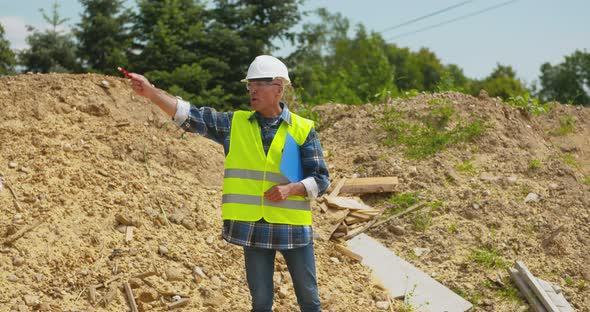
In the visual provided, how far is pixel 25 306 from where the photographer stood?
4.77 metres

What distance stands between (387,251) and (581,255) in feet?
6.70

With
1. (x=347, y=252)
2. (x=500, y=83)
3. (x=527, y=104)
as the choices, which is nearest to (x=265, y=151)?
(x=347, y=252)

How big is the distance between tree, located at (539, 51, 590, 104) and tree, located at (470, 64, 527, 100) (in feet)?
5.92

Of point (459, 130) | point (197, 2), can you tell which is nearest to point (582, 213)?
point (459, 130)

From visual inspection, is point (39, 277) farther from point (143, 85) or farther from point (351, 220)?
point (351, 220)

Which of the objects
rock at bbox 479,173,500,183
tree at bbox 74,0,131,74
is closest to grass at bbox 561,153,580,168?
rock at bbox 479,173,500,183

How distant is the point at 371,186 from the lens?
7.51m

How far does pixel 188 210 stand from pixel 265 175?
2.49 m

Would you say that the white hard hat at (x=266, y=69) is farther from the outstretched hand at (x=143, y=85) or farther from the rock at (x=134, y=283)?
the rock at (x=134, y=283)

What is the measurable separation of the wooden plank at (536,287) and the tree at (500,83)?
2432 centimetres

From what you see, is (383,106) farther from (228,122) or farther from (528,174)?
(228,122)

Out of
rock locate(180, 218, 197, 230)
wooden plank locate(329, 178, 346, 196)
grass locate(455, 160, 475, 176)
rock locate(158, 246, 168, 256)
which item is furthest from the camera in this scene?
grass locate(455, 160, 475, 176)

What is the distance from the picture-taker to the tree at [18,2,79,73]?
17109 mm

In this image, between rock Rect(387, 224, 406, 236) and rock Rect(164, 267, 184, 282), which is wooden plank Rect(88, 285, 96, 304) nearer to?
rock Rect(164, 267, 184, 282)
